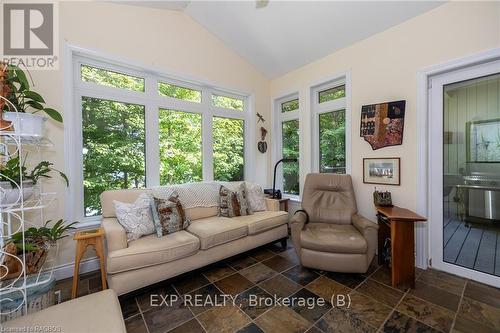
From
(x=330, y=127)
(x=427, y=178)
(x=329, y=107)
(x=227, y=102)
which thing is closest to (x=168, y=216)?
(x=227, y=102)

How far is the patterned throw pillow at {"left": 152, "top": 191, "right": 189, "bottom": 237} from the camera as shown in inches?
89.5

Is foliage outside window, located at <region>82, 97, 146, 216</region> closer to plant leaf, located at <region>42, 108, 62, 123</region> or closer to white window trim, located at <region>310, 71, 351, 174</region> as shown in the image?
plant leaf, located at <region>42, 108, 62, 123</region>

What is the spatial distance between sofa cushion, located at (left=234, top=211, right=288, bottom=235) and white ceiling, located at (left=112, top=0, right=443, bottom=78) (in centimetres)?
246

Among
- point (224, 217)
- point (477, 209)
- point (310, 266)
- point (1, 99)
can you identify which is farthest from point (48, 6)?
point (477, 209)

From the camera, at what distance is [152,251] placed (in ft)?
6.36

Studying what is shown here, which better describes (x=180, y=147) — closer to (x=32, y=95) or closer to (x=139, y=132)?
(x=139, y=132)

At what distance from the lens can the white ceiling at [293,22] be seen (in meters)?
2.45

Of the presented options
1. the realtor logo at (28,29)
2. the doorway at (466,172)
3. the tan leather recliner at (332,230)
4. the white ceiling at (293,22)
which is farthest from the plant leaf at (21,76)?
the doorway at (466,172)

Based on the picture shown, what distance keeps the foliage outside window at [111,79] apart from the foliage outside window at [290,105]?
2.44 metres

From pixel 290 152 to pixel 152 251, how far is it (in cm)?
284

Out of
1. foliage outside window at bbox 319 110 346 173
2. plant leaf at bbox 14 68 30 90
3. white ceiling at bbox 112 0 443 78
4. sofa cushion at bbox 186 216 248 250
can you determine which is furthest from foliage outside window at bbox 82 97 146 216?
foliage outside window at bbox 319 110 346 173

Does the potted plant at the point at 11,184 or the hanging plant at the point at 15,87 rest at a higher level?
the hanging plant at the point at 15,87

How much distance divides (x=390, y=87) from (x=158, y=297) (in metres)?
3.39

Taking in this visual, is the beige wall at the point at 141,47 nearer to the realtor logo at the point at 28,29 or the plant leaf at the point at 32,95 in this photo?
the realtor logo at the point at 28,29
